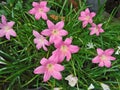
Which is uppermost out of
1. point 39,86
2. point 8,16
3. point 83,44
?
point 8,16

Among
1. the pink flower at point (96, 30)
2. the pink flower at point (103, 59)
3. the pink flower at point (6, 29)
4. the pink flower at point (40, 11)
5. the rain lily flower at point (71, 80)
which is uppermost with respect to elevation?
Answer: the pink flower at point (40, 11)

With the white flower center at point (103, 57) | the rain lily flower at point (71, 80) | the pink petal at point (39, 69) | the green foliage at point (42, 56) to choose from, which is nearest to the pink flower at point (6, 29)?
the green foliage at point (42, 56)

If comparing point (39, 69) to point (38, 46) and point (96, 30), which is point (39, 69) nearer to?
point (38, 46)

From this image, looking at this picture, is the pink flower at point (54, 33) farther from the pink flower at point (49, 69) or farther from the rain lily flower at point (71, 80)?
the rain lily flower at point (71, 80)

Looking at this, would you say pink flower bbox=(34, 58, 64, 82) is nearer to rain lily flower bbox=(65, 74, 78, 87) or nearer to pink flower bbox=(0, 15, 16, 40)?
rain lily flower bbox=(65, 74, 78, 87)

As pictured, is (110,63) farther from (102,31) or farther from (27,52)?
(27,52)

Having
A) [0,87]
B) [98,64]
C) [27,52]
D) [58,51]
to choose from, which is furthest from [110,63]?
[0,87]

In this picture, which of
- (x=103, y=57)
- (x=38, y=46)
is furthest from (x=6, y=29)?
(x=103, y=57)

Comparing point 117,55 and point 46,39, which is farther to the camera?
point 117,55
